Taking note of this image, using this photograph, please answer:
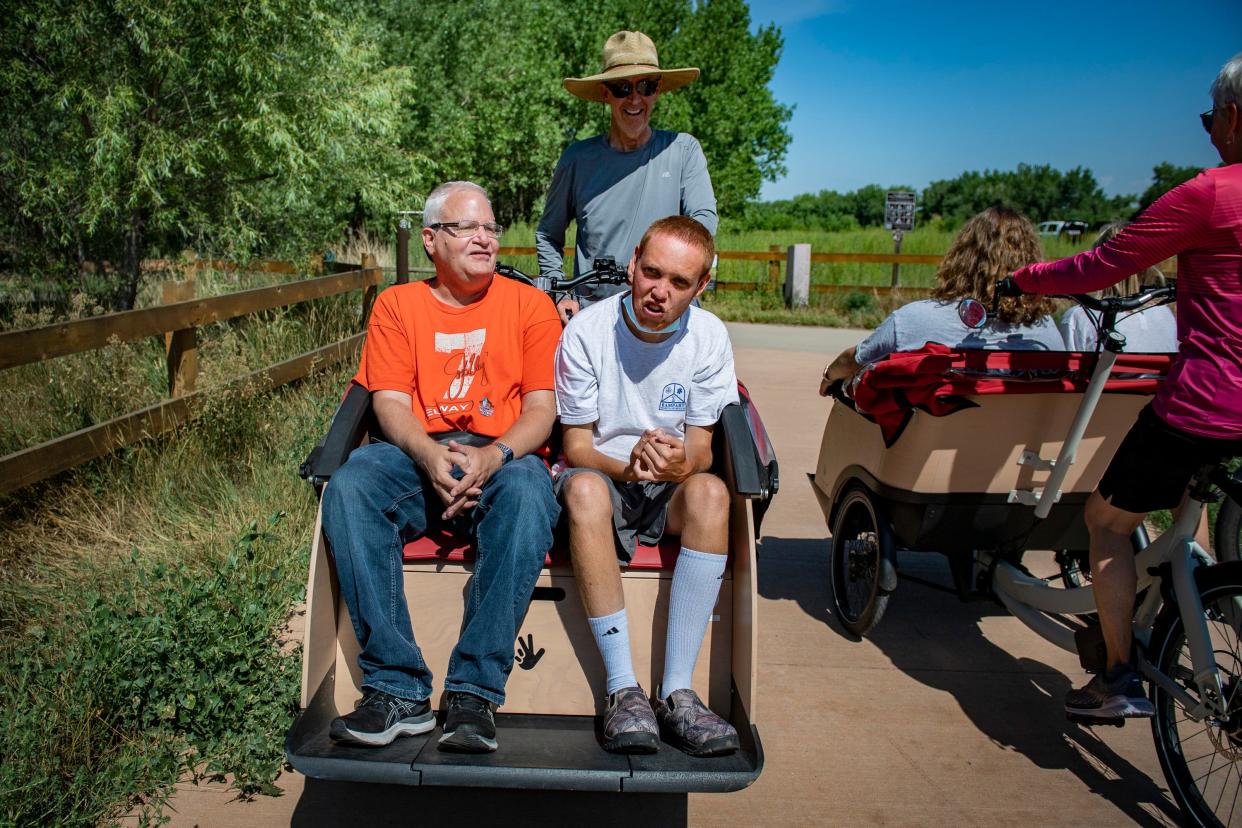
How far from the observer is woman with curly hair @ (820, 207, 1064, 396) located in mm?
3484

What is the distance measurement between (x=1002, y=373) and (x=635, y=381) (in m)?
1.28

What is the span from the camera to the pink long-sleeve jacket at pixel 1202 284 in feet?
7.95

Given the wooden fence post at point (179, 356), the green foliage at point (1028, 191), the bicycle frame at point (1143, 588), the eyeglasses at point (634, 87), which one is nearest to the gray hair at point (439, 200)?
the eyeglasses at point (634, 87)

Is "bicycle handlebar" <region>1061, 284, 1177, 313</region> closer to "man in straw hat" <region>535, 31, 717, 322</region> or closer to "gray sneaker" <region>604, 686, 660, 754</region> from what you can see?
"man in straw hat" <region>535, 31, 717, 322</region>

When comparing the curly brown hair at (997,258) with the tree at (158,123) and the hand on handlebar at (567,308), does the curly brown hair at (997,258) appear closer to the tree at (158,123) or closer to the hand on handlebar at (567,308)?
the hand on handlebar at (567,308)

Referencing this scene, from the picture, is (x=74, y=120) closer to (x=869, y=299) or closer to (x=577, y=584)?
(x=577, y=584)

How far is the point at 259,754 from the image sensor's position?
285cm

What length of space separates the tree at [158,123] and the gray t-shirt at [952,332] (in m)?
7.37

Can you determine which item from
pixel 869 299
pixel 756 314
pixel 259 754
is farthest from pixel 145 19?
pixel 869 299

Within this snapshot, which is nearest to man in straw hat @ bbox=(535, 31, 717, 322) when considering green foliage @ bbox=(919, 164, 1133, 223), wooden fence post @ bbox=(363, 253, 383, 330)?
wooden fence post @ bbox=(363, 253, 383, 330)

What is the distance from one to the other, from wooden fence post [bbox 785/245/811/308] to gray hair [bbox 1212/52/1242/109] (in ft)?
48.2

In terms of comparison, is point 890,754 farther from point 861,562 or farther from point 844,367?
point 844,367

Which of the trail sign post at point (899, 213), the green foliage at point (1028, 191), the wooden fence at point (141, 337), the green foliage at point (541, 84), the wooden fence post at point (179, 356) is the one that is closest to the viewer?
the wooden fence at point (141, 337)

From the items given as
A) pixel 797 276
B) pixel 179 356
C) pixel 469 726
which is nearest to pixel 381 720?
pixel 469 726
